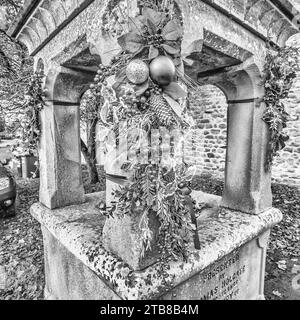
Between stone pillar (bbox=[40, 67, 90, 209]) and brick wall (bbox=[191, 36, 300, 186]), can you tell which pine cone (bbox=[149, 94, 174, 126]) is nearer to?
stone pillar (bbox=[40, 67, 90, 209])

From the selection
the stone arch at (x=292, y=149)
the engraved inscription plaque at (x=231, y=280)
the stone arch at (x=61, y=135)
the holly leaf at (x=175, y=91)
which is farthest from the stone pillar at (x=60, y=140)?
the stone arch at (x=292, y=149)

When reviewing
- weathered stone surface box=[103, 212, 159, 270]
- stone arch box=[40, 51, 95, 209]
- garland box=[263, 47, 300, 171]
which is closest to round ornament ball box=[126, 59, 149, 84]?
weathered stone surface box=[103, 212, 159, 270]

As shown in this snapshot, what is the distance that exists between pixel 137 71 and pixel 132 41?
19cm

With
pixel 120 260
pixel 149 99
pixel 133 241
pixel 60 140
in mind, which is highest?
pixel 149 99

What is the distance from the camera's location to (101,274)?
4.89 feet

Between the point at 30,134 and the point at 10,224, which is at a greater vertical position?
the point at 30,134

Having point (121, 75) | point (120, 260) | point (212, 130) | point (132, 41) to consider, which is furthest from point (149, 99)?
point (212, 130)

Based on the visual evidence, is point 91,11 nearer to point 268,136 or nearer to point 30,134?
point 30,134

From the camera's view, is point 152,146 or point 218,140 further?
point 218,140

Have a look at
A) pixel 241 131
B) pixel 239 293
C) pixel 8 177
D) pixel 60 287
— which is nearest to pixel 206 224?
pixel 239 293

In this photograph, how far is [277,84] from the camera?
7.17 feet

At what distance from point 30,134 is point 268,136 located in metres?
2.40

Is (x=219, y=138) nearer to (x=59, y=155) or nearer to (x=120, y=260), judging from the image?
(x=59, y=155)

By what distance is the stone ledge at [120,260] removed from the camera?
134 centimetres
